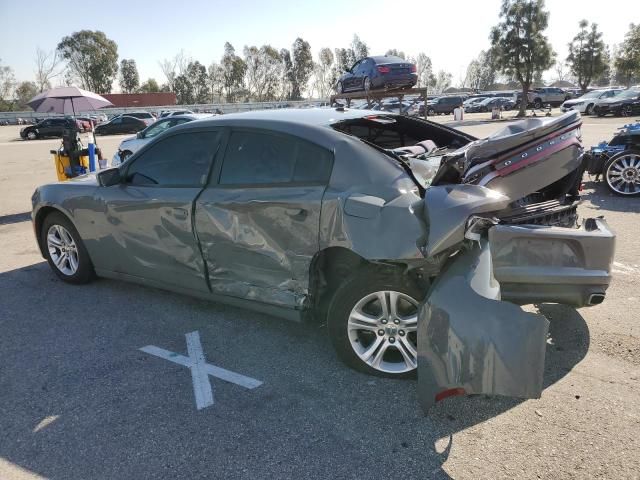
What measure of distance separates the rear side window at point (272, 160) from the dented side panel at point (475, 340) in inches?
45.6

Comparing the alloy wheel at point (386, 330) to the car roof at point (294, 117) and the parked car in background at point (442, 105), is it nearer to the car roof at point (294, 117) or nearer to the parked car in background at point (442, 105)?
the car roof at point (294, 117)

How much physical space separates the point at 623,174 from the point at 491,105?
141 feet

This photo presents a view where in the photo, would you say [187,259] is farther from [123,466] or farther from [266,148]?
[123,466]

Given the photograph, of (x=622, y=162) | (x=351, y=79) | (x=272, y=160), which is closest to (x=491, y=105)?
(x=351, y=79)

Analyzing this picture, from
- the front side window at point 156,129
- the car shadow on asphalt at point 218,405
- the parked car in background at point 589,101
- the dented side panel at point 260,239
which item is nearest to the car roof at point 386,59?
the front side window at point 156,129

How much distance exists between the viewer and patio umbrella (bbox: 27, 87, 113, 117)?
35.0 feet

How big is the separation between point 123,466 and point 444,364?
1703 millimetres

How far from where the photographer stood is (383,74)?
37.5 feet

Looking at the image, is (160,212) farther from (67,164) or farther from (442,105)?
(442,105)

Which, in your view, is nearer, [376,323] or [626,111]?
[376,323]

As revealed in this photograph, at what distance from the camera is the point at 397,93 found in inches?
476

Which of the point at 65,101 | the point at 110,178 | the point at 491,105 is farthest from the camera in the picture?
the point at 491,105

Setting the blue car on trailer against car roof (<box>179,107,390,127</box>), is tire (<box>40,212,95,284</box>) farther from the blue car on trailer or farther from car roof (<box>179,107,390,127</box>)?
the blue car on trailer

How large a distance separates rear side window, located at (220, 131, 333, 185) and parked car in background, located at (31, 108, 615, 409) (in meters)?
0.01
